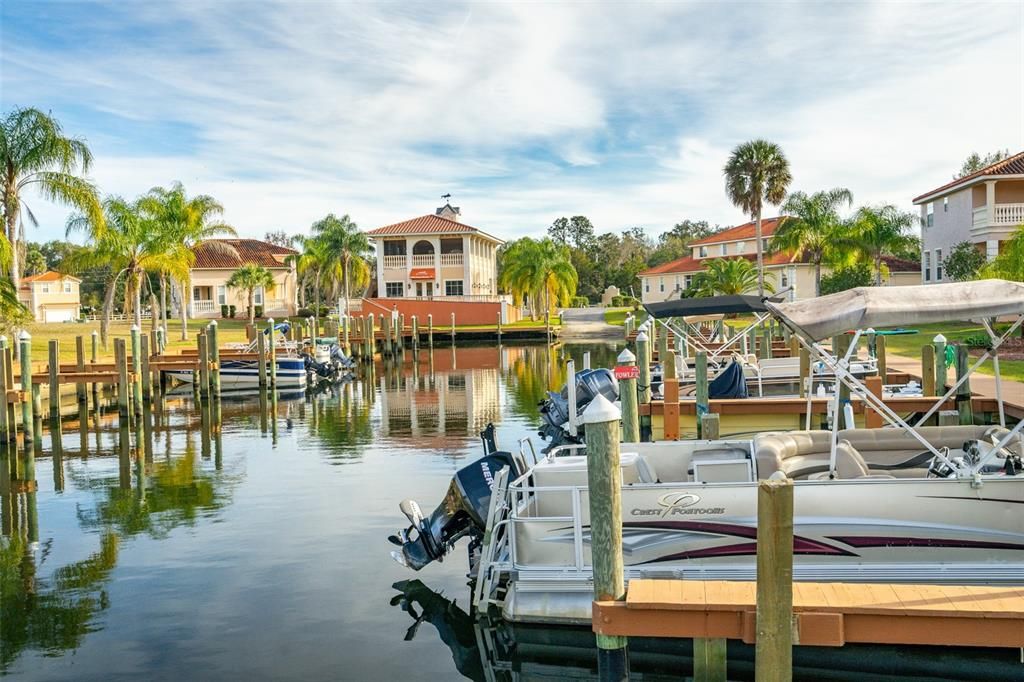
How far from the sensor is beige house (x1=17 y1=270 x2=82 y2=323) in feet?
260

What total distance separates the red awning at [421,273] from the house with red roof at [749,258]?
17.9 metres

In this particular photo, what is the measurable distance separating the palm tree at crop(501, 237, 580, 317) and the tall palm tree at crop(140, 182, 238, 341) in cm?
2052

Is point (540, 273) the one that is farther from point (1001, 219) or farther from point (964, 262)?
point (1001, 219)

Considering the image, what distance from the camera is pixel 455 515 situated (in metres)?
10.1

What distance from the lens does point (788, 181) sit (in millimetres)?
55562

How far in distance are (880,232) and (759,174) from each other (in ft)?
31.7

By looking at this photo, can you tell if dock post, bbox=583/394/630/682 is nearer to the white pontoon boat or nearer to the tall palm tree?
the white pontoon boat

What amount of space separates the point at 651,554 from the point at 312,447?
13.3 metres

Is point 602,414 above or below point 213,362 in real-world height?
above

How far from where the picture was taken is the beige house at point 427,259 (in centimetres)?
7138

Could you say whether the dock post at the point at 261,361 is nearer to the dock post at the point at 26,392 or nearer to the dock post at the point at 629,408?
the dock post at the point at 26,392

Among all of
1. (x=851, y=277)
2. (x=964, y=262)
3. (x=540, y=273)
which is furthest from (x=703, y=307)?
(x=540, y=273)

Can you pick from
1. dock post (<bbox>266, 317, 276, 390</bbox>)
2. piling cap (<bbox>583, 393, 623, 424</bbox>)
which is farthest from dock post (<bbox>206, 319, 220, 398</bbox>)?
piling cap (<bbox>583, 393, 623, 424</bbox>)

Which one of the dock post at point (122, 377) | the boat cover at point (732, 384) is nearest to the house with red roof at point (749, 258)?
the dock post at point (122, 377)
